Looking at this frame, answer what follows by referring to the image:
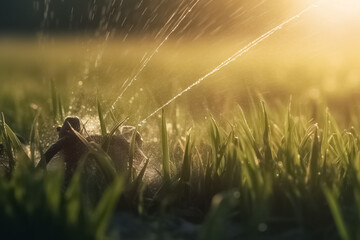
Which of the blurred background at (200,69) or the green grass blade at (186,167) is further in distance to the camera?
the blurred background at (200,69)

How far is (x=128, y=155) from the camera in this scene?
2080 mm

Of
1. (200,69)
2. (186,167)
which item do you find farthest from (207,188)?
(200,69)

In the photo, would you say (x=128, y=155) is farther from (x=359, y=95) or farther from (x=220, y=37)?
(x=220, y=37)

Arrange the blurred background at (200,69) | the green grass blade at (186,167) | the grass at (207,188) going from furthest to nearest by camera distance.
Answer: the blurred background at (200,69)
the green grass blade at (186,167)
the grass at (207,188)

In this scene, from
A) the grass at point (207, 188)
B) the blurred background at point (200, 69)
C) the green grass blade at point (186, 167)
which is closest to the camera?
the grass at point (207, 188)

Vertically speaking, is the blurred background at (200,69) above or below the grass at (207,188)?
above

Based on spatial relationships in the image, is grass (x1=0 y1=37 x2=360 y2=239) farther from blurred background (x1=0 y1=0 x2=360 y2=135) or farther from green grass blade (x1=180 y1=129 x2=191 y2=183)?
blurred background (x1=0 y1=0 x2=360 y2=135)

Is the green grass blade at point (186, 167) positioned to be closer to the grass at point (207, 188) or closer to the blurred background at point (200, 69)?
the grass at point (207, 188)

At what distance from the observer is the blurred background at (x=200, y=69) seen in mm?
3713

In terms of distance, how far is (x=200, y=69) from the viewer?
6.93 m

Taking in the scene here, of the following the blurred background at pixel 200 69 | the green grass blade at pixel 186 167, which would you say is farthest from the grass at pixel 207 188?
the blurred background at pixel 200 69

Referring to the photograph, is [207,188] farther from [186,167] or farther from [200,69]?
[200,69]

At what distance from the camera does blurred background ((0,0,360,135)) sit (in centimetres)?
371

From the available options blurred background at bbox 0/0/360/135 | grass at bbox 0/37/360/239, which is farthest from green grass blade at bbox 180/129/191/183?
blurred background at bbox 0/0/360/135
